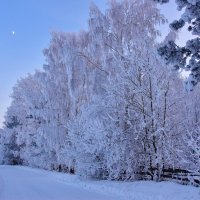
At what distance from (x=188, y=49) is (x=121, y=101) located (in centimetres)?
1119

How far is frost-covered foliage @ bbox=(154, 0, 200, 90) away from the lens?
560 inches

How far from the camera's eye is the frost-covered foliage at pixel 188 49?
1422 cm

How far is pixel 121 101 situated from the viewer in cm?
2594

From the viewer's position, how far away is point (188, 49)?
593 inches

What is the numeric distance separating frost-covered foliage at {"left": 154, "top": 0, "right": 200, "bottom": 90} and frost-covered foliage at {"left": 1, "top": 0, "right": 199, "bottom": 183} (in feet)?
15.0

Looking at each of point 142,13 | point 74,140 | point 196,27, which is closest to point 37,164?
point 74,140

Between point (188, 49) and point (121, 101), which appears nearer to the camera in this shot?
point (188, 49)

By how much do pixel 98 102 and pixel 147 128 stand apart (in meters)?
4.69

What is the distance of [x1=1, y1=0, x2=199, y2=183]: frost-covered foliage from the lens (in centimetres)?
2430

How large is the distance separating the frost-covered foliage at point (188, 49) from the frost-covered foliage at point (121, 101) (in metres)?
4.59

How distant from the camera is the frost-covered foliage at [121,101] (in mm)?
24297

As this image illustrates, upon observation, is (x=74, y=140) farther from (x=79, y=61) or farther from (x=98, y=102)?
(x=79, y=61)

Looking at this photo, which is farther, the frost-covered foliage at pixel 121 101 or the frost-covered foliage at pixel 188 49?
the frost-covered foliage at pixel 121 101

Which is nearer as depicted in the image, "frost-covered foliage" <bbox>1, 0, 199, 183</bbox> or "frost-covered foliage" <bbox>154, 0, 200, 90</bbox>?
"frost-covered foliage" <bbox>154, 0, 200, 90</bbox>
